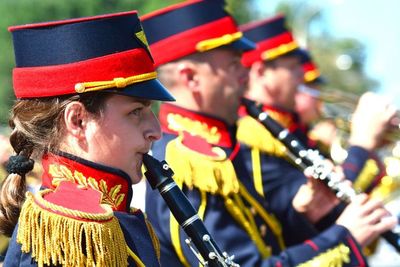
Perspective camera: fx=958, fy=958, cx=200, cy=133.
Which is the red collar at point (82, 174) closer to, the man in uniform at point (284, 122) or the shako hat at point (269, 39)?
the man in uniform at point (284, 122)

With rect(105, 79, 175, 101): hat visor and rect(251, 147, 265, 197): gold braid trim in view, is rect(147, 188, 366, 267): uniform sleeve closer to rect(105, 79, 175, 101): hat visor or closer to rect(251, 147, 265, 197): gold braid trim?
rect(251, 147, 265, 197): gold braid trim

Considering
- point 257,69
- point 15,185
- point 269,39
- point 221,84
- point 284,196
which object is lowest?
point 284,196

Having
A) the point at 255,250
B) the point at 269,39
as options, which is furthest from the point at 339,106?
the point at 255,250

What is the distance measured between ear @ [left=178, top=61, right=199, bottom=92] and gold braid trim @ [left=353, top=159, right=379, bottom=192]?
5.02 ft

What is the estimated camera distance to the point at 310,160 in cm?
491

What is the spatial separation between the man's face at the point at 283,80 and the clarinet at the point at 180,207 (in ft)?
9.69

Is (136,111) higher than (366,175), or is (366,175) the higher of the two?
(136,111)

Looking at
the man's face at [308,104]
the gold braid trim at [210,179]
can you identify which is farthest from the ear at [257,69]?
the gold braid trim at [210,179]

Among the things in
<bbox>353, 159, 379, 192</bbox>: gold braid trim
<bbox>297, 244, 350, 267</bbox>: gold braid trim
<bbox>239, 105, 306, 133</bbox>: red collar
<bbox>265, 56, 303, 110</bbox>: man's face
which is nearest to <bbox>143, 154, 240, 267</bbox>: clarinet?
<bbox>297, 244, 350, 267</bbox>: gold braid trim

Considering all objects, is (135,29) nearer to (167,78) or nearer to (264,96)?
(167,78)

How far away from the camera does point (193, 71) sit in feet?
15.1

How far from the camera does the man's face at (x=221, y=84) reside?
15.0 feet

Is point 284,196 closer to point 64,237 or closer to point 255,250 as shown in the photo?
point 255,250

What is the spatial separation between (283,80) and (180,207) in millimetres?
3065
